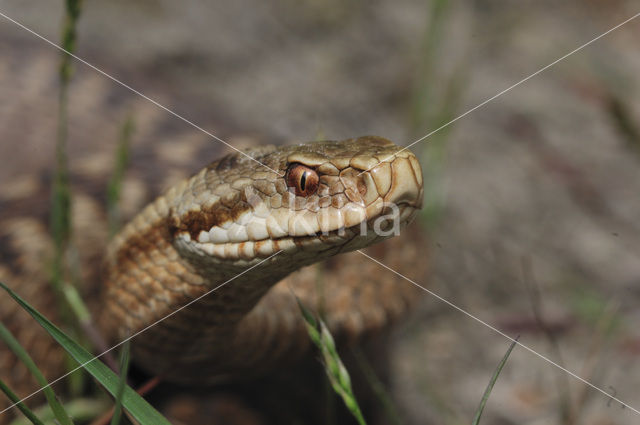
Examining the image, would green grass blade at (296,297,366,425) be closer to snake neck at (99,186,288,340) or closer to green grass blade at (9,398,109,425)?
snake neck at (99,186,288,340)

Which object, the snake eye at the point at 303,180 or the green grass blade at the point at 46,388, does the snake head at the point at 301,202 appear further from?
the green grass blade at the point at 46,388

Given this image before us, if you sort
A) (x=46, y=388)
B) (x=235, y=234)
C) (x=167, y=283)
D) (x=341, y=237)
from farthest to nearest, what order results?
(x=167, y=283) → (x=235, y=234) → (x=341, y=237) → (x=46, y=388)

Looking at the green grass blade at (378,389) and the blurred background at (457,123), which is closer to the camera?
the green grass blade at (378,389)

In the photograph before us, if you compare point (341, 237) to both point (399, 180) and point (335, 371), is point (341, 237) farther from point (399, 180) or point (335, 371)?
point (335, 371)

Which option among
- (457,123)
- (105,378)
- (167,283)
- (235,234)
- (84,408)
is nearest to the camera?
(105,378)

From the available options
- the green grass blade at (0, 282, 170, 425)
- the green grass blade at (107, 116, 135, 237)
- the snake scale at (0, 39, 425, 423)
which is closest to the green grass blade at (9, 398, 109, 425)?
the snake scale at (0, 39, 425, 423)

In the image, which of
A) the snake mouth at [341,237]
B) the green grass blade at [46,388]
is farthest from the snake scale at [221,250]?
the green grass blade at [46,388]

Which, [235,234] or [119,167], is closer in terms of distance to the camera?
[235,234]

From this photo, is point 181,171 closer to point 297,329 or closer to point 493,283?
point 297,329

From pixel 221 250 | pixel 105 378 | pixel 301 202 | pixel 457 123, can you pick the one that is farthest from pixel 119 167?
pixel 457 123
